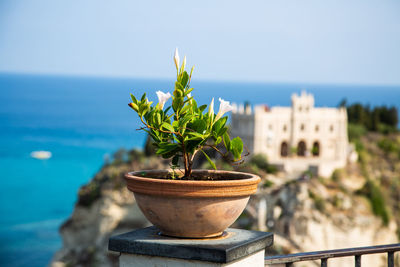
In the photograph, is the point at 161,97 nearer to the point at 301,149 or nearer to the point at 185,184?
the point at 185,184

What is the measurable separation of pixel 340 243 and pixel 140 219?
14.6 m

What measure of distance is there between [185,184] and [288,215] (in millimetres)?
37633

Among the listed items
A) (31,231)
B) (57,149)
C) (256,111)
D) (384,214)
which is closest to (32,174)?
(57,149)

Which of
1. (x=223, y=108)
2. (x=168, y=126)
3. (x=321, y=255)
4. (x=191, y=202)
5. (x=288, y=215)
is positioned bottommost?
(x=288, y=215)

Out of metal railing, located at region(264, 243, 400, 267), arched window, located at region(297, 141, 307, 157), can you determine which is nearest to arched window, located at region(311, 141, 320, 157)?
arched window, located at region(297, 141, 307, 157)

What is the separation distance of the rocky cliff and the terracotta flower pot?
3240 cm

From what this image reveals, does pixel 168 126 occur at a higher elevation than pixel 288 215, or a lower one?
higher

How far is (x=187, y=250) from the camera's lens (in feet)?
9.55

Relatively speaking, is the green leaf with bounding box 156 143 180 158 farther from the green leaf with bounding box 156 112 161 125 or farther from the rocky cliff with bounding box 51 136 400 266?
the rocky cliff with bounding box 51 136 400 266

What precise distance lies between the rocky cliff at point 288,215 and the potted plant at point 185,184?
32.4 m

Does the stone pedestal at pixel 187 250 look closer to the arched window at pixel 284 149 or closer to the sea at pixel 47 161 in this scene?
the sea at pixel 47 161

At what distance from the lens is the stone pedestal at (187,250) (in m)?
2.87

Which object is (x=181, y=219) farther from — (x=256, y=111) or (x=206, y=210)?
(x=256, y=111)

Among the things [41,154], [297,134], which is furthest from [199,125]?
[41,154]
